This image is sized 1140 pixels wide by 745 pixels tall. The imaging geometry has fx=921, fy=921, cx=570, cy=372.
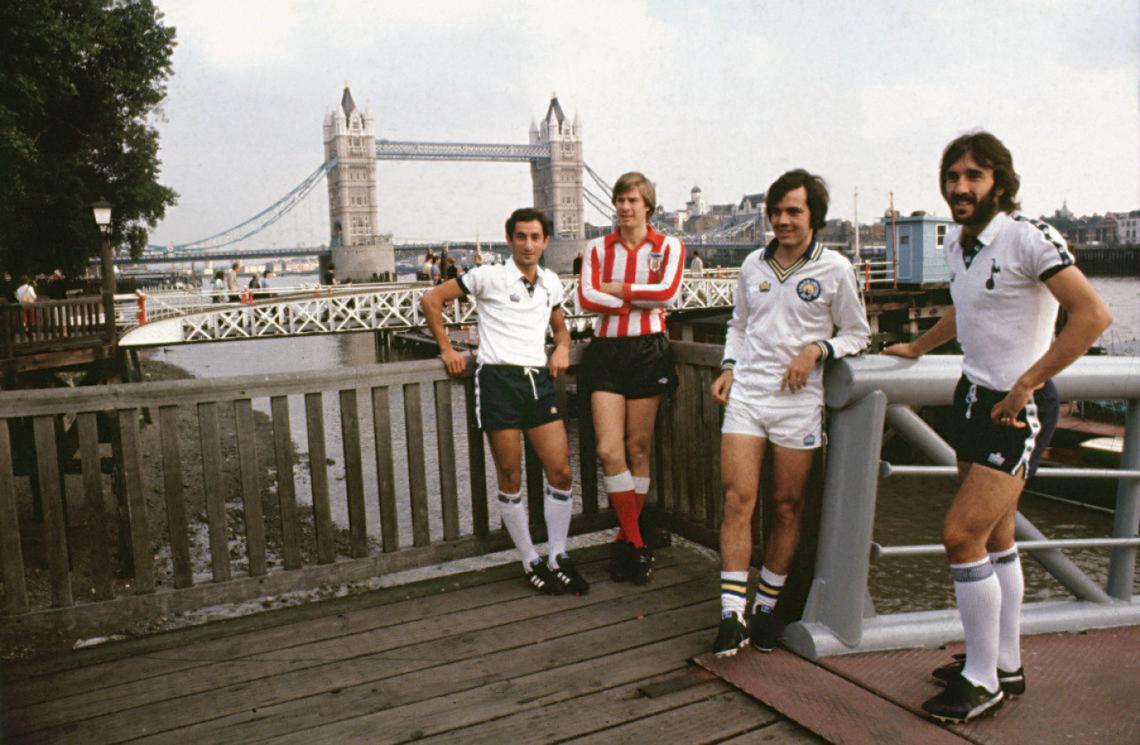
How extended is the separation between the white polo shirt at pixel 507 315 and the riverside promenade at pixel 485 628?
29cm

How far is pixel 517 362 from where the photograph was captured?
3465mm

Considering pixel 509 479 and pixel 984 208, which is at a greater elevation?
pixel 984 208

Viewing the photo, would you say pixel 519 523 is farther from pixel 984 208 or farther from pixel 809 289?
pixel 984 208

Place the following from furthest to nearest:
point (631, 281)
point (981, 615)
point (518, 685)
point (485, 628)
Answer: point (631, 281)
point (485, 628)
point (518, 685)
point (981, 615)

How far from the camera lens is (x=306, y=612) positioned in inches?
131

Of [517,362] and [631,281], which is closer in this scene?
[517,362]

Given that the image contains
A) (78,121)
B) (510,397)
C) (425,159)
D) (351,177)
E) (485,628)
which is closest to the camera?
(485,628)

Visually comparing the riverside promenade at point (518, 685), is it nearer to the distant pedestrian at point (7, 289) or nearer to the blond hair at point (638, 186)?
the blond hair at point (638, 186)

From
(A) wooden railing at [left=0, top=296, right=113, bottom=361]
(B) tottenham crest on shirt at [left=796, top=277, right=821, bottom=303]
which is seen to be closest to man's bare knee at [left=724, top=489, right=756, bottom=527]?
(B) tottenham crest on shirt at [left=796, top=277, right=821, bottom=303]

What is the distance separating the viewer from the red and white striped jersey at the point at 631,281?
11.5ft

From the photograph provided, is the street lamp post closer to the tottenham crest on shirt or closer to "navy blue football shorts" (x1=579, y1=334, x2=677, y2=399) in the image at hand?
"navy blue football shorts" (x1=579, y1=334, x2=677, y2=399)

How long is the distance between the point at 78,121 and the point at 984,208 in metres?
19.9

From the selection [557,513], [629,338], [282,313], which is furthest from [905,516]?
[282,313]

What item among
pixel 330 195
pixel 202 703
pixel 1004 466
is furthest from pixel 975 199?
pixel 330 195
